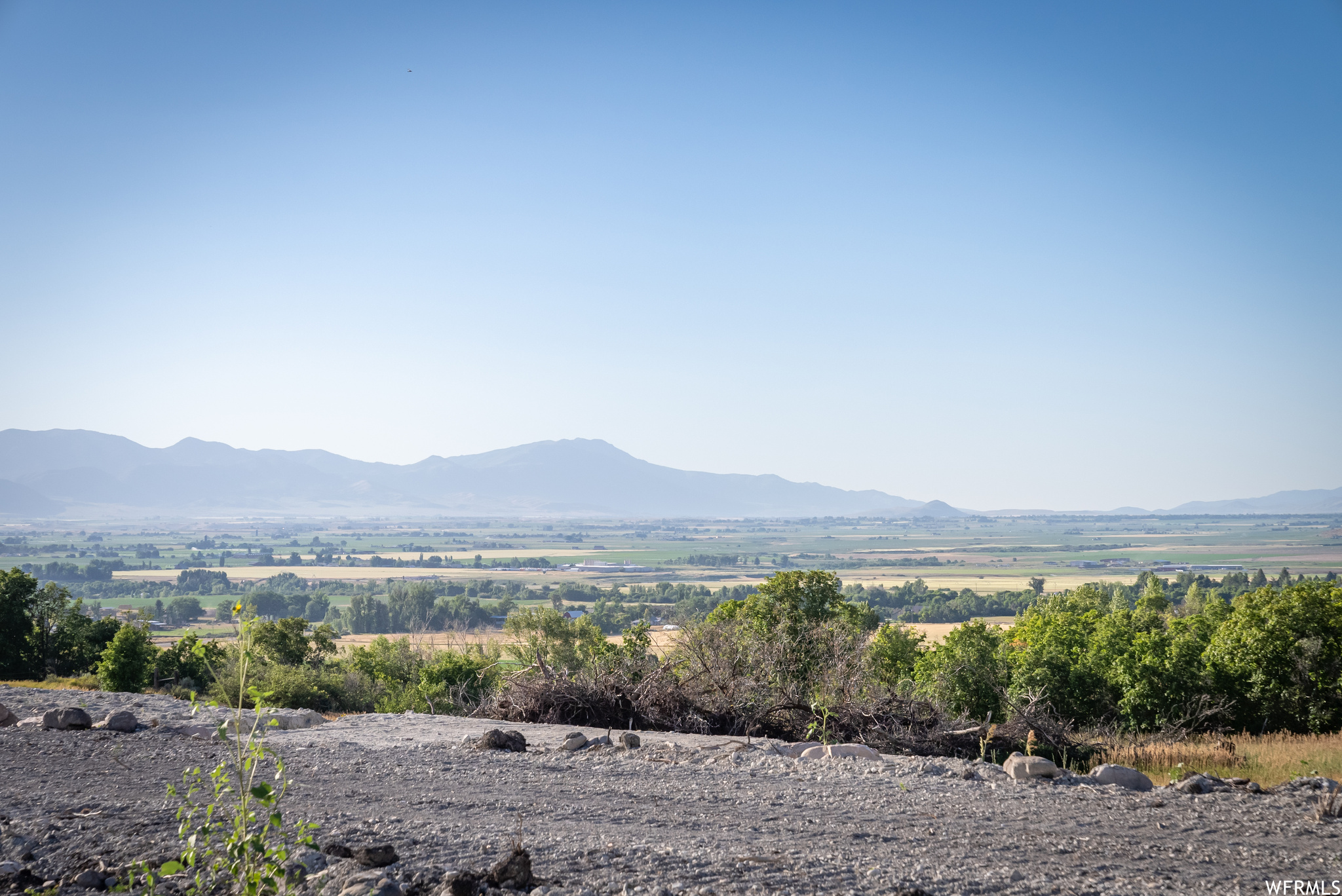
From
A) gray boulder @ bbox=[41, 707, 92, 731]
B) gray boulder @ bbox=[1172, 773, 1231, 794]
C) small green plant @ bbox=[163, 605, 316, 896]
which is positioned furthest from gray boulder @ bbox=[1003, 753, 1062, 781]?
gray boulder @ bbox=[41, 707, 92, 731]

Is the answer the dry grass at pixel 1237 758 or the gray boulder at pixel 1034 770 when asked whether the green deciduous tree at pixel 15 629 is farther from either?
the dry grass at pixel 1237 758

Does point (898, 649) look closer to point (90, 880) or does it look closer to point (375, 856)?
point (375, 856)

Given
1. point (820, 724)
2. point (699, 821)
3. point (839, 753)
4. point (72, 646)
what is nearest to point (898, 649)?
point (820, 724)

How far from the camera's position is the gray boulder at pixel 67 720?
39.9 ft

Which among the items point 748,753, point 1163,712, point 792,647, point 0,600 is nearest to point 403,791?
point 748,753

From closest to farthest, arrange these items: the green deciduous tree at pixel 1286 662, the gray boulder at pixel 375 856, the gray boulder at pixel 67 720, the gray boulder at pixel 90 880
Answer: the gray boulder at pixel 90 880 → the gray boulder at pixel 375 856 → the gray boulder at pixel 67 720 → the green deciduous tree at pixel 1286 662

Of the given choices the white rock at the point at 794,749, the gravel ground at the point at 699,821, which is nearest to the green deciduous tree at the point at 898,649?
the white rock at the point at 794,749

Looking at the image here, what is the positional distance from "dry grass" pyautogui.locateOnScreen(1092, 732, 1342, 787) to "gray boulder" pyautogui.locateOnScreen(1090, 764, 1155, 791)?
4.55 ft

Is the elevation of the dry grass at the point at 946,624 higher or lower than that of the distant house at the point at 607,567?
higher

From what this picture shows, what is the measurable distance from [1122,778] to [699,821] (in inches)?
216

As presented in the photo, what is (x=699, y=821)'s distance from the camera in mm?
7633

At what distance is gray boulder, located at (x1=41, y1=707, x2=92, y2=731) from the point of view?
12148 millimetres

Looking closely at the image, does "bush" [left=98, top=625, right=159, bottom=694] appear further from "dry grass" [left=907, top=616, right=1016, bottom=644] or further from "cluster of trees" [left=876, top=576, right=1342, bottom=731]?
"dry grass" [left=907, top=616, right=1016, bottom=644]

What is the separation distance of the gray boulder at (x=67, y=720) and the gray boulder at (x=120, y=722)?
0.30 m
